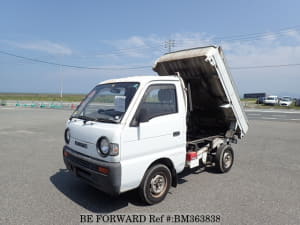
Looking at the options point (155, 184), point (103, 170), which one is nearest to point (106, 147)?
point (103, 170)

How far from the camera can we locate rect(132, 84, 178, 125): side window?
3.10 meters

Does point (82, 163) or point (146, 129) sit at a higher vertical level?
point (146, 129)

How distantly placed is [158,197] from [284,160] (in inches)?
170

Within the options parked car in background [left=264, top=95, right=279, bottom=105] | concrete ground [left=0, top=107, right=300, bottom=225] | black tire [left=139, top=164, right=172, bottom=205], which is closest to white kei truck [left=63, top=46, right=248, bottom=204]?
black tire [left=139, top=164, right=172, bottom=205]

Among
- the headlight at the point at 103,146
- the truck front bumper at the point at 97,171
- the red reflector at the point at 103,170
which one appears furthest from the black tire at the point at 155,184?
the headlight at the point at 103,146

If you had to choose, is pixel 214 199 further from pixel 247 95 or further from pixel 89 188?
pixel 247 95

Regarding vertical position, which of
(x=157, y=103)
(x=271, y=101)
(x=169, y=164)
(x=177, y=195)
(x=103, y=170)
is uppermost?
(x=271, y=101)

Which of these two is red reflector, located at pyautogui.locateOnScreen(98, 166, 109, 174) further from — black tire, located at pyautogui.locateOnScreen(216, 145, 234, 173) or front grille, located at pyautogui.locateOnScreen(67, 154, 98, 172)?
black tire, located at pyautogui.locateOnScreen(216, 145, 234, 173)

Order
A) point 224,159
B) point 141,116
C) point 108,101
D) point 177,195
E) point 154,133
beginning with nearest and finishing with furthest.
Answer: point 141,116
point 154,133
point 177,195
point 108,101
point 224,159

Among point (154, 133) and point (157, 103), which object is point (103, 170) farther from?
point (157, 103)

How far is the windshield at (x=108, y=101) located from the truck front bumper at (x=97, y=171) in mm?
621

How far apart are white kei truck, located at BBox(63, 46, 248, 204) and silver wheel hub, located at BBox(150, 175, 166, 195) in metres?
0.02

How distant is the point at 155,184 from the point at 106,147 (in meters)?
1.12

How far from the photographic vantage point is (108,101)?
3949 millimetres
